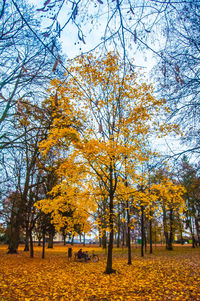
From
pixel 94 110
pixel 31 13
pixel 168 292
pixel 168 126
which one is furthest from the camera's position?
pixel 94 110

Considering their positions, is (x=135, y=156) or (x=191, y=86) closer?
(x=191, y=86)

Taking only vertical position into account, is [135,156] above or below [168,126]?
below

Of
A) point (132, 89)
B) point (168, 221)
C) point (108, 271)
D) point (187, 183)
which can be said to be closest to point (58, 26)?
point (187, 183)

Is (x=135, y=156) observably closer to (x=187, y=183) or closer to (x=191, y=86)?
(x=187, y=183)

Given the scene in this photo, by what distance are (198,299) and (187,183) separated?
9.46 feet

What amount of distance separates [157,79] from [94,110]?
4.02m

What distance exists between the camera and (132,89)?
31.3ft

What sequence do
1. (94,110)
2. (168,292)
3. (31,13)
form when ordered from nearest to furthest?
(168,292) → (31,13) → (94,110)

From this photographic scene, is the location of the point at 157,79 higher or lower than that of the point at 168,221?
higher

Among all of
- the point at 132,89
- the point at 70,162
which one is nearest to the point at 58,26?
the point at 70,162

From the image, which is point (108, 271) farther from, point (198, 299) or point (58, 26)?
point (58, 26)

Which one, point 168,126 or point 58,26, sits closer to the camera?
point 58,26

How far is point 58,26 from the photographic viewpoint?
1974 millimetres

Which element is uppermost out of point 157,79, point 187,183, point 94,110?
point 94,110
